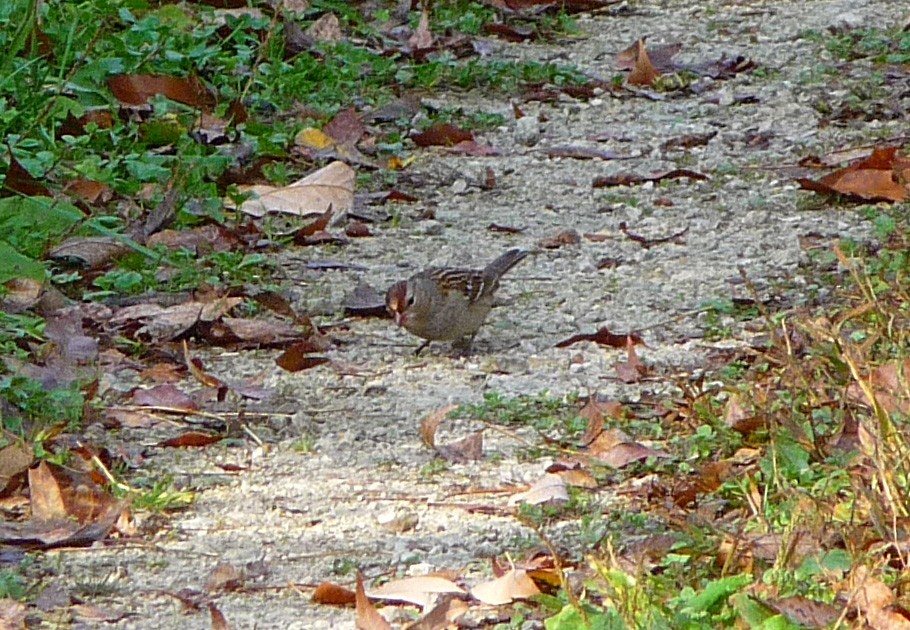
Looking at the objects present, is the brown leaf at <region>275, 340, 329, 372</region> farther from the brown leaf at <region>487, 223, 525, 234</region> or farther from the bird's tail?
the brown leaf at <region>487, 223, 525, 234</region>

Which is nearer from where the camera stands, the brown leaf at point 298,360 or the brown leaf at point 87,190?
the brown leaf at point 298,360

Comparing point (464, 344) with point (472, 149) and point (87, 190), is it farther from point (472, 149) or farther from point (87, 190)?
point (472, 149)

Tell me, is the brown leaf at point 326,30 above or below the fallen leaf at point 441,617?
below

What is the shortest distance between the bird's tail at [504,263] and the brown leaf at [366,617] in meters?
2.33

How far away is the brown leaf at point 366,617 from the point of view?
3.38 meters

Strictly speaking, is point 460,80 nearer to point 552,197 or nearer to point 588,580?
point 552,197

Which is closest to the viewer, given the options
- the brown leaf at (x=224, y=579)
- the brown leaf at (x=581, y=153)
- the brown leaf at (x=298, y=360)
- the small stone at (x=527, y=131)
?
the brown leaf at (x=224, y=579)

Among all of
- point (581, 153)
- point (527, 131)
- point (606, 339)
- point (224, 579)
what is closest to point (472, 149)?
point (527, 131)

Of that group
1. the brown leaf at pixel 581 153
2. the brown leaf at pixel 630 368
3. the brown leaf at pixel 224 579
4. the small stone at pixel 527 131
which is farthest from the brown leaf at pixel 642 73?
the brown leaf at pixel 224 579

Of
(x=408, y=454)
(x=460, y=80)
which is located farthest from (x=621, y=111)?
(x=408, y=454)

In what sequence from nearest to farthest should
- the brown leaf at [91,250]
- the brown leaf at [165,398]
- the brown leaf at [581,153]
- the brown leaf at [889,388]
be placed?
1. the brown leaf at [889,388]
2. the brown leaf at [165,398]
3. the brown leaf at [91,250]
4. the brown leaf at [581,153]

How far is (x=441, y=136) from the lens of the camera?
7.40 metres

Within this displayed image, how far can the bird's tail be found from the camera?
568 centimetres

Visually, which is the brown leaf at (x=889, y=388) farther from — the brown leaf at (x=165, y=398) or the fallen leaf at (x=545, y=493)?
the brown leaf at (x=165, y=398)
